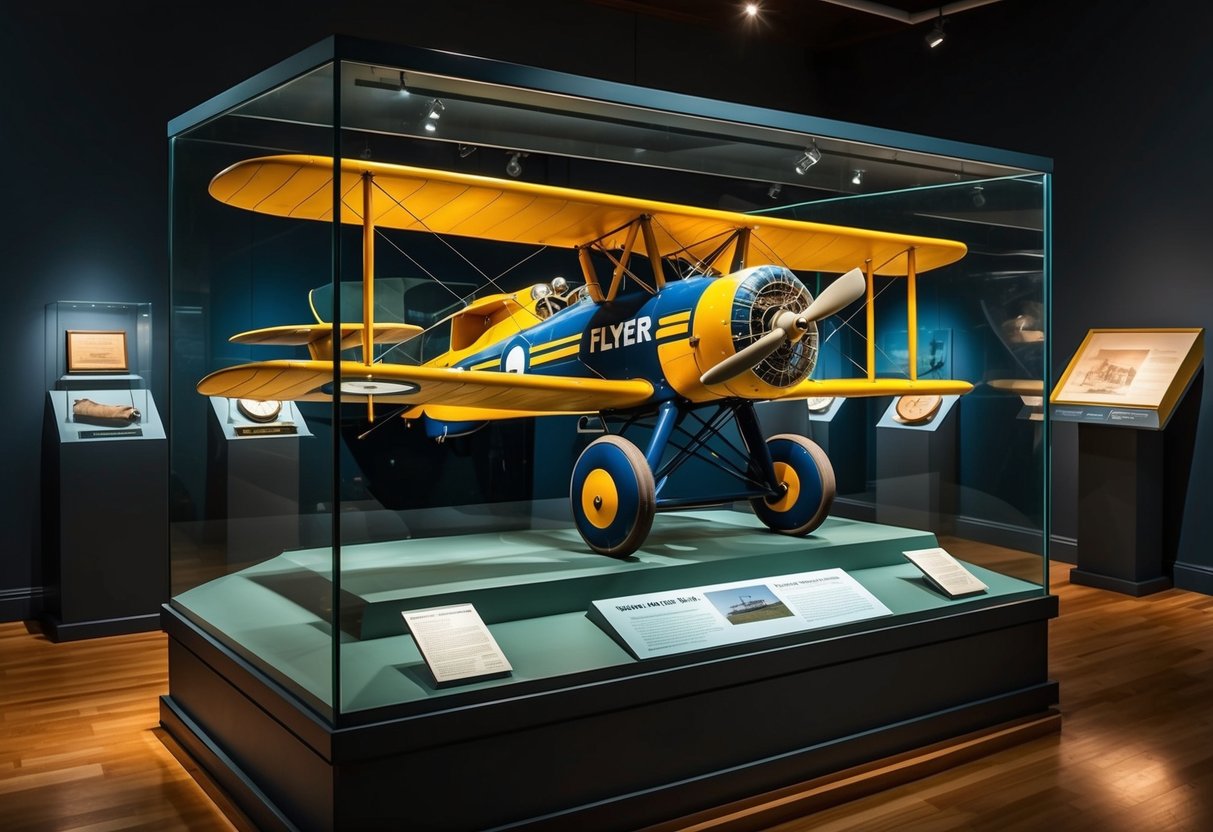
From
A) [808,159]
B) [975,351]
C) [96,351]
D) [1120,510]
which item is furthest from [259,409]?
[1120,510]

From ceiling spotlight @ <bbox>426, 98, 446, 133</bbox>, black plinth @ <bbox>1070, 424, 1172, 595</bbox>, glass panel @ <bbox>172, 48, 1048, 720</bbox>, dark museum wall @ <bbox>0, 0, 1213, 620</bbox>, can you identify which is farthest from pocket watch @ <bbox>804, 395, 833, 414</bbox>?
ceiling spotlight @ <bbox>426, 98, 446, 133</bbox>

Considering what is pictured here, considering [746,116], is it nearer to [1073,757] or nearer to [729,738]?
[729,738]

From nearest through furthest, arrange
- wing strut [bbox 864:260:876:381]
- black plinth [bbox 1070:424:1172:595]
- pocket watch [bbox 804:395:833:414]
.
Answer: wing strut [bbox 864:260:876:381] → pocket watch [bbox 804:395:833:414] → black plinth [bbox 1070:424:1172:595]

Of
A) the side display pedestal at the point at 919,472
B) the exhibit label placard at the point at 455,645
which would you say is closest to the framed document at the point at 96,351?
the exhibit label placard at the point at 455,645

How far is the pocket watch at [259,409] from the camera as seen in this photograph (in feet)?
10.1

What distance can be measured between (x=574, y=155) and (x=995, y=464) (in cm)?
211

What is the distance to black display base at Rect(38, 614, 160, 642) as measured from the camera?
462cm

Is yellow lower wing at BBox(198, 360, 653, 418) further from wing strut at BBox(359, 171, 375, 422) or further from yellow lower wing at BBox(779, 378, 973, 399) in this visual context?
yellow lower wing at BBox(779, 378, 973, 399)

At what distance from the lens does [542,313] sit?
13.7 ft

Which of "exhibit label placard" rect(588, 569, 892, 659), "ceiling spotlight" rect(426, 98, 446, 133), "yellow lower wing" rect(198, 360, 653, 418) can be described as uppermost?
"ceiling spotlight" rect(426, 98, 446, 133)

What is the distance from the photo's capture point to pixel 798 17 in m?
7.06

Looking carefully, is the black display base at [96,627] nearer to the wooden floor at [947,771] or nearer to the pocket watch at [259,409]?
the wooden floor at [947,771]

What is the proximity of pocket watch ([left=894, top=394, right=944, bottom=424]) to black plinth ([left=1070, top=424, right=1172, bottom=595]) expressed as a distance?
2.02 m

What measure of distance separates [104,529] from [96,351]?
2.89 feet
